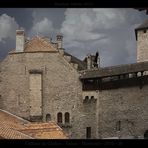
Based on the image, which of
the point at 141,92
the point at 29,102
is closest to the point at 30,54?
the point at 29,102

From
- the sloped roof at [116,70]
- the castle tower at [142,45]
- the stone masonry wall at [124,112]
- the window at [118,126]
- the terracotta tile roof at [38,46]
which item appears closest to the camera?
the stone masonry wall at [124,112]

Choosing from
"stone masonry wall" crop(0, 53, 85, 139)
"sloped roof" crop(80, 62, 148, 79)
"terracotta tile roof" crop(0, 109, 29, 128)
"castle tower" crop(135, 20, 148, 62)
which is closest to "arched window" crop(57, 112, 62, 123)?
"stone masonry wall" crop(0, 53, 85, 139)

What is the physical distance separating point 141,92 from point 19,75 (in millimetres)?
6688

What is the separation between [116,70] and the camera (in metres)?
21.6

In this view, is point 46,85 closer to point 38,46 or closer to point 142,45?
point 38,46

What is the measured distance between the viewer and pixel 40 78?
2388 cm

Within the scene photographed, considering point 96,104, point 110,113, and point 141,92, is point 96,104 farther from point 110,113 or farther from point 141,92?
point 141,92

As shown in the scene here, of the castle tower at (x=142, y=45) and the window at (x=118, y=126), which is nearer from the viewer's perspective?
the window at (x=118, y=126)

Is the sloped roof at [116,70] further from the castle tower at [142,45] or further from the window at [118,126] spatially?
the castle tower at [142,45]

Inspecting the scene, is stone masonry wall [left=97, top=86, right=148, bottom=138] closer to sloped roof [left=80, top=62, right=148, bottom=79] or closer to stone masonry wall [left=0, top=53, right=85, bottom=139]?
sloped roof [left=80, top=62, right=148, bottom=79]

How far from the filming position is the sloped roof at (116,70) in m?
21.1

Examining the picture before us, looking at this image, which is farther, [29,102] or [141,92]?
[29,102]

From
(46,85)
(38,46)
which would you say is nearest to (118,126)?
(46,85)

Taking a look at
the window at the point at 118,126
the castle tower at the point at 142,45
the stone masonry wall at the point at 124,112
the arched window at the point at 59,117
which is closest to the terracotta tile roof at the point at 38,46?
the arched window at the point at 59,117
